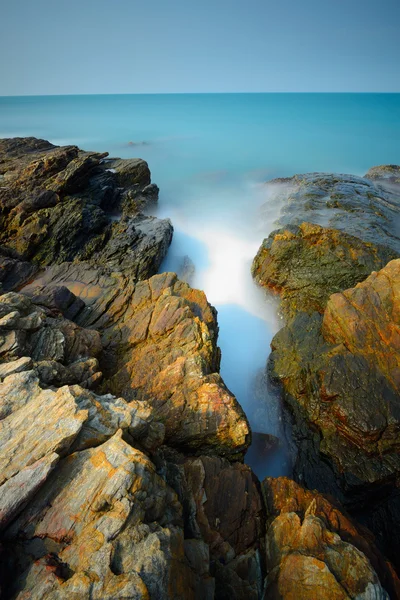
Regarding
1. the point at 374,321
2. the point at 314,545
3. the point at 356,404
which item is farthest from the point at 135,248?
the point at 314,545

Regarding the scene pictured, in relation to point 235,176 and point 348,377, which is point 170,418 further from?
point 235,176

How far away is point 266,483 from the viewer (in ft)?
30.6

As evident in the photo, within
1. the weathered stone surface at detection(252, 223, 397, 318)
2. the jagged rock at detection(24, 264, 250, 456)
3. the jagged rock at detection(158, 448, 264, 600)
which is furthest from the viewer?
the weathered stone surface at detection(252, 223, 397, 318)

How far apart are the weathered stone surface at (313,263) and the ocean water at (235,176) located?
1649mm

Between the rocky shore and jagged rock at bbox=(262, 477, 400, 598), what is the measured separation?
0.04 metres

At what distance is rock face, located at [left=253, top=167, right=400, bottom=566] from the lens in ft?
35.9

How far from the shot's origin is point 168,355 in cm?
1177

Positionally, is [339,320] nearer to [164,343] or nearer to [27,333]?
[164,343]

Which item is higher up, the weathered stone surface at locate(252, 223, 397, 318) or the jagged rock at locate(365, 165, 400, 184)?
the jagged rock at locate(365, 165, 400, 184)

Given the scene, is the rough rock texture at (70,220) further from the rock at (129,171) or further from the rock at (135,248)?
the rock at (129,171)

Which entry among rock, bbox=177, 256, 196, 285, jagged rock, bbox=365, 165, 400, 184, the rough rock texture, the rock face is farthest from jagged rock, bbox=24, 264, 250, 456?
jagged rock, bbox=365, 165, 400, 184

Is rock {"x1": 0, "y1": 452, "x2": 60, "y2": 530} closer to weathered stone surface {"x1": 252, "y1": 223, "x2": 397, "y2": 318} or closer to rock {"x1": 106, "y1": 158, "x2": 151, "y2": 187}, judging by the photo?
weathered stone surface {"x1": 252, "y1": 223, "x2": 397, "y2": 318}

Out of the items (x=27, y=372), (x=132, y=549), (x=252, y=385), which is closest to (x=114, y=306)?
(x=27, y=372)

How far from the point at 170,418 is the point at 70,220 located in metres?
15.2
